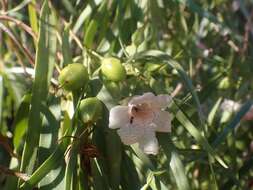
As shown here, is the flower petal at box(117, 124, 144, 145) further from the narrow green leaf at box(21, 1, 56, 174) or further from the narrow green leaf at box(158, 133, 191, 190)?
Result: the narrow green leaf at box(21, 1, 56, 174)

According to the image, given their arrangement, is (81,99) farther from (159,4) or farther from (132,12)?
(159,4)

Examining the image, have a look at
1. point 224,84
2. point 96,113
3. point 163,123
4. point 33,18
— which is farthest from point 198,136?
point 224,84

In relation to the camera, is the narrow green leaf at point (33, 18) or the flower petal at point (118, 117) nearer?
the flower petal at point (118, 117)

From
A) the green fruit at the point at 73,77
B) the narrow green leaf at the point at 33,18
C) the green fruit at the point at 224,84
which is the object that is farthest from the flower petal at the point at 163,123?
the green fruit at the point at 224,84

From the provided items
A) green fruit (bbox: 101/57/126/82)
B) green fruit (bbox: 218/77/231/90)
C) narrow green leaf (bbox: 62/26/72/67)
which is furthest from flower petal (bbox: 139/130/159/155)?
green fruit (bbox: 218/77/231/90)

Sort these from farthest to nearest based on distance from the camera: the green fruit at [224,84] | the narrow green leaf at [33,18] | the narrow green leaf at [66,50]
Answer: the green fruit at [224,84]
the narrow green leaf at [33,18]
the narrow green leaf at [66,50]

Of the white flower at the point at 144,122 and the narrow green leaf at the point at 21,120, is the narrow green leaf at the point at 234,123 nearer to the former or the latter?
the white flower at the point at 144,122
